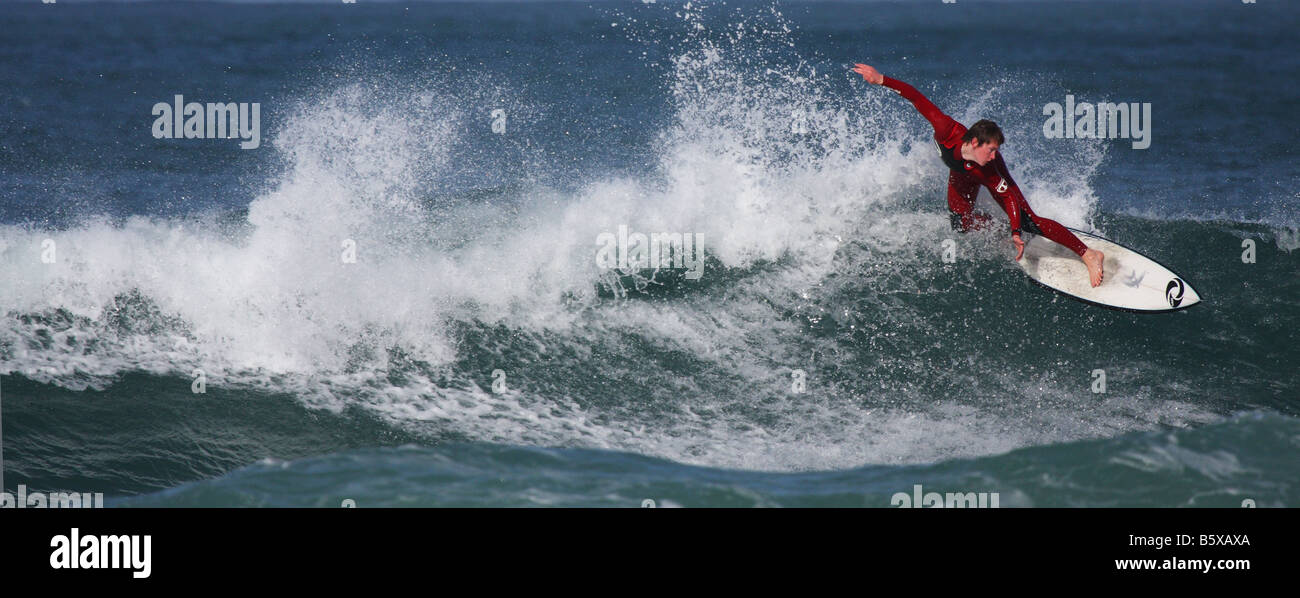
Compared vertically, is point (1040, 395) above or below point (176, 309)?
below

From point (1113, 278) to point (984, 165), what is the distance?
64.5 inches

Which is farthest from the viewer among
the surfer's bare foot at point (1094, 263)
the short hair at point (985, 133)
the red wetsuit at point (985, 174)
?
the surfer's bare foot at point (1094, 263)

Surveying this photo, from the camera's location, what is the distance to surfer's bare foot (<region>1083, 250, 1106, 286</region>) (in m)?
8.13

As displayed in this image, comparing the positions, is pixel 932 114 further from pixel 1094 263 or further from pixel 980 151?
pixel 1094 263

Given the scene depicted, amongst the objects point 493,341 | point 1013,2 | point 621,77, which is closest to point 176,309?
point 493,341

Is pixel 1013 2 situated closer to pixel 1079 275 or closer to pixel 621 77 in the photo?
pixel 621 77

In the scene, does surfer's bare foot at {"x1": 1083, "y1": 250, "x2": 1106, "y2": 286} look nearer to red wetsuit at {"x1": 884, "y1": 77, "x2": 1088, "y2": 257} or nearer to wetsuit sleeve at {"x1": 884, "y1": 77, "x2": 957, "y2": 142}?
red wetsuit at {"x1": 884, "y1": 77, "x2": 1088, "y2": 257}

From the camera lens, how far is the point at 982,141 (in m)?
7.49

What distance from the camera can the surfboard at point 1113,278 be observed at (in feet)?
26.9

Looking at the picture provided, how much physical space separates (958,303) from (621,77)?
1648 centimetres

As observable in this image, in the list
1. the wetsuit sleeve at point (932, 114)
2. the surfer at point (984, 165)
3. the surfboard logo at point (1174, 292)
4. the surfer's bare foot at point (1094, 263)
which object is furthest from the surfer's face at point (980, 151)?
the surfboard logo at point (1174, 292)

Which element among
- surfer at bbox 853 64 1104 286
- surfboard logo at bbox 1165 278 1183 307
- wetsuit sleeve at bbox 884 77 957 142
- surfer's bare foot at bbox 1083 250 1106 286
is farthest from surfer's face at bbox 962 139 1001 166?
surfboard logo at bbox 1165 278 1183 307

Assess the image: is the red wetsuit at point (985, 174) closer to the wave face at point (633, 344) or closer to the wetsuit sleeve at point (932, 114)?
the wetsuit sleeve at point (932, 114)
